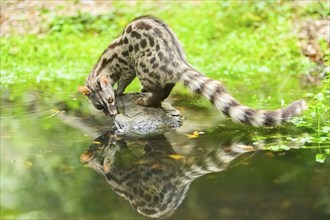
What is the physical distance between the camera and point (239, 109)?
635cm

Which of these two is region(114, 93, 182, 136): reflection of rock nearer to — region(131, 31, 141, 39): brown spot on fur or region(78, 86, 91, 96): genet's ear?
region(78, 86, 91, 96): genet's ear

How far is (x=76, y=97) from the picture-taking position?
9.13m

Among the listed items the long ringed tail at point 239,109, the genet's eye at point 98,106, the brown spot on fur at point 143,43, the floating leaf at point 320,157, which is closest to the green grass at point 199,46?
the genet's eye at point 98,106

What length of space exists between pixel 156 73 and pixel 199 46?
642 cm

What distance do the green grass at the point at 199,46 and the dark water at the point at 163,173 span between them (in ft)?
8.12

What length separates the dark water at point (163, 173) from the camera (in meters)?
4.68

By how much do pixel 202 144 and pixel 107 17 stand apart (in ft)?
29.7

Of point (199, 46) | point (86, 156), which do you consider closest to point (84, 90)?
point (86, 156)

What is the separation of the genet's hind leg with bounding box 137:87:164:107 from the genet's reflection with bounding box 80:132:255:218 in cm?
54

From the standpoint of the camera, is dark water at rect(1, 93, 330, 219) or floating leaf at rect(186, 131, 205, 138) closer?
dark water at rect(1, 93, 330, 219)

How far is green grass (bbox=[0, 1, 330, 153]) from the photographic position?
1034cm

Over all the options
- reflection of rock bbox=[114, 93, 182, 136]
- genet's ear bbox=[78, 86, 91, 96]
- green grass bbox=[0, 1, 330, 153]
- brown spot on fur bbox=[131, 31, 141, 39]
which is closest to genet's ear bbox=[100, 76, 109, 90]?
genet's ear bbox=[78, 86, 91, 96]

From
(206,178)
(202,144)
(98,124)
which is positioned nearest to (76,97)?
(98,124)

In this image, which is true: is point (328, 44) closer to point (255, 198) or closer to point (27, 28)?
point (27, 28)
